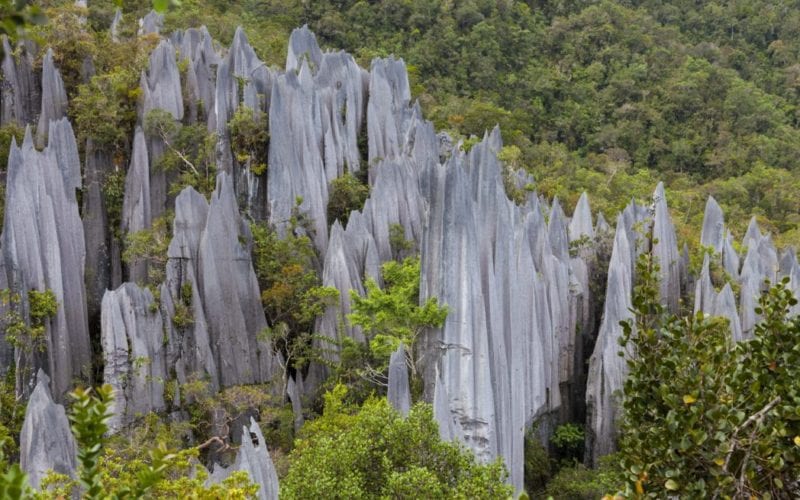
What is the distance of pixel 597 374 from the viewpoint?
58.2 ft

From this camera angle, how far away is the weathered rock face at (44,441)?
38.8ft

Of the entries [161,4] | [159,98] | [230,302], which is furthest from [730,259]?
[161,4]

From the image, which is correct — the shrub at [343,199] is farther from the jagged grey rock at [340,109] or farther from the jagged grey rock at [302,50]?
the jagged grey rock at [302,50]

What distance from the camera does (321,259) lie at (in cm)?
1927

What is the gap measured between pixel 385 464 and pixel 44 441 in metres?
5.93

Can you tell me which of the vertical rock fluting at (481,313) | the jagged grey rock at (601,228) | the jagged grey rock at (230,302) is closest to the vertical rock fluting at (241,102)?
the jagged grey rock at (230,302)

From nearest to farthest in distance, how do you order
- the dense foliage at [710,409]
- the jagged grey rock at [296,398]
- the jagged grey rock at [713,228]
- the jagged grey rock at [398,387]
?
1. the dense foliage at [710,409]
2. the jagged grey rock at [398,387]
3. the jagged grey rock at [296,398]
4. the jagged grey rock at [713,228]

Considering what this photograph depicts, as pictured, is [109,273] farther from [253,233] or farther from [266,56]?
[266,56]

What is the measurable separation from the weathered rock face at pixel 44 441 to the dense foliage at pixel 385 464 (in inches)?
177

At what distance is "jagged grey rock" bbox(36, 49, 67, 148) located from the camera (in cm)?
2023

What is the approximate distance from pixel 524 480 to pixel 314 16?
25.6 m

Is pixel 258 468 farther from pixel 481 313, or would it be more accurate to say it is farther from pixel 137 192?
pixel 137 192

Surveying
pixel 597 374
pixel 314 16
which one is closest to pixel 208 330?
pixel 597 374

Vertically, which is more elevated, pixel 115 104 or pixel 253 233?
pixel 115 104
